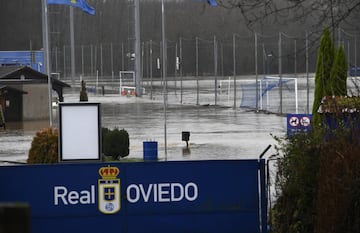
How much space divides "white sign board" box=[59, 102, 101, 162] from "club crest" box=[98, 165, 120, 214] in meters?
4.08

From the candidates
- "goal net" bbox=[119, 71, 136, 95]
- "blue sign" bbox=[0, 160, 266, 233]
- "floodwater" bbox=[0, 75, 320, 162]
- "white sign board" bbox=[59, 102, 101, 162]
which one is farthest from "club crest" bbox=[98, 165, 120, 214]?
"goal net" bbox=[119, 71, 136, 95]

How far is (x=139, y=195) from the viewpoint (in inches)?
402

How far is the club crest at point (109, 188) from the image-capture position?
10094 millimetres

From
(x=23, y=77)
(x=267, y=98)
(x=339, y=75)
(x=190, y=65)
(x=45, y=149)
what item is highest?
(x=190, y=65)

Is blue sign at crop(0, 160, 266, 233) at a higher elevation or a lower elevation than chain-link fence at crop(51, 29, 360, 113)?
lower

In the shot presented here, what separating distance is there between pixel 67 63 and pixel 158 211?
2595 inches

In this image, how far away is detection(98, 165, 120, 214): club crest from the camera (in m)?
10.1

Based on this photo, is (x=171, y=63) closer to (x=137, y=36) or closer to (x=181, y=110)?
(x=137, y=36)

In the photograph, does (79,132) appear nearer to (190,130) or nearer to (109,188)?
(109,188)

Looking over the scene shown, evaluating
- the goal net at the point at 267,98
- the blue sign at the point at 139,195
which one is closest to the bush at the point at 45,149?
the blue sign at the point at 139,195

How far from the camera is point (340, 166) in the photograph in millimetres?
7859

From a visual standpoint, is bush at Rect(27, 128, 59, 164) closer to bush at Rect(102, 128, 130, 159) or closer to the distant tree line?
bush at Rect(102, 128, 130, 159)

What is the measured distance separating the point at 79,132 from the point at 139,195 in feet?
14.3

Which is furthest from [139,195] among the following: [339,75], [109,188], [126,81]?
[126,81]
